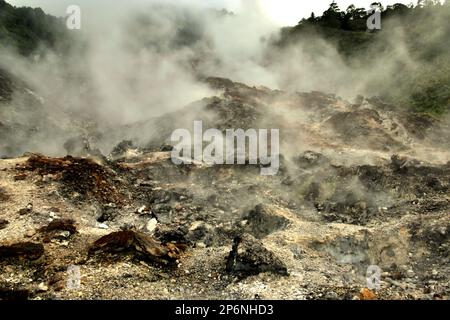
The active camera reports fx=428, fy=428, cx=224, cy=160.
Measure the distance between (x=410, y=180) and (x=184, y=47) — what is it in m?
32.6

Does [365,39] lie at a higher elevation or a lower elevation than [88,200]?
higher

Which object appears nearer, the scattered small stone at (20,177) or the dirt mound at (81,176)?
the scattered small stone at (20,177)

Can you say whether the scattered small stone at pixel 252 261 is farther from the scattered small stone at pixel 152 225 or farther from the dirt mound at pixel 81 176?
the dirt mound at pixel 81 176

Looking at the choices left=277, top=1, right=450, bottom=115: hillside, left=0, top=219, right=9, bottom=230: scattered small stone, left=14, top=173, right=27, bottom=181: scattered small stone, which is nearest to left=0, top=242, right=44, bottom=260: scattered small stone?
left=0, top=219, right=9, bottom=230: scattered small stone

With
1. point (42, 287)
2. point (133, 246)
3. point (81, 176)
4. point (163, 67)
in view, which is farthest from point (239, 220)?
point (163, 67)

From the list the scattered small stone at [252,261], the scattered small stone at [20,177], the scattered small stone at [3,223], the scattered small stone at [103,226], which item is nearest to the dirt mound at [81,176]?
the scattered small stone at [20,177]

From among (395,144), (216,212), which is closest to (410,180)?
(395,144)

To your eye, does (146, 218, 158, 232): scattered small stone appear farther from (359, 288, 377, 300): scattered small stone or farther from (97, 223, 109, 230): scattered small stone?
(359, 288, 377, 300): scattered small stone

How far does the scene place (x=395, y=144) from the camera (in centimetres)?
2369

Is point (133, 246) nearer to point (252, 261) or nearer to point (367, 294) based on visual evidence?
point (252, 261)

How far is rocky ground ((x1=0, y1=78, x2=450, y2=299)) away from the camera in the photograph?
424 inches

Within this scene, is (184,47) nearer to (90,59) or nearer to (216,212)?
(90,59)

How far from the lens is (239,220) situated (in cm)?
1611

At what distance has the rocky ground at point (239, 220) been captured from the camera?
10.8 meters
